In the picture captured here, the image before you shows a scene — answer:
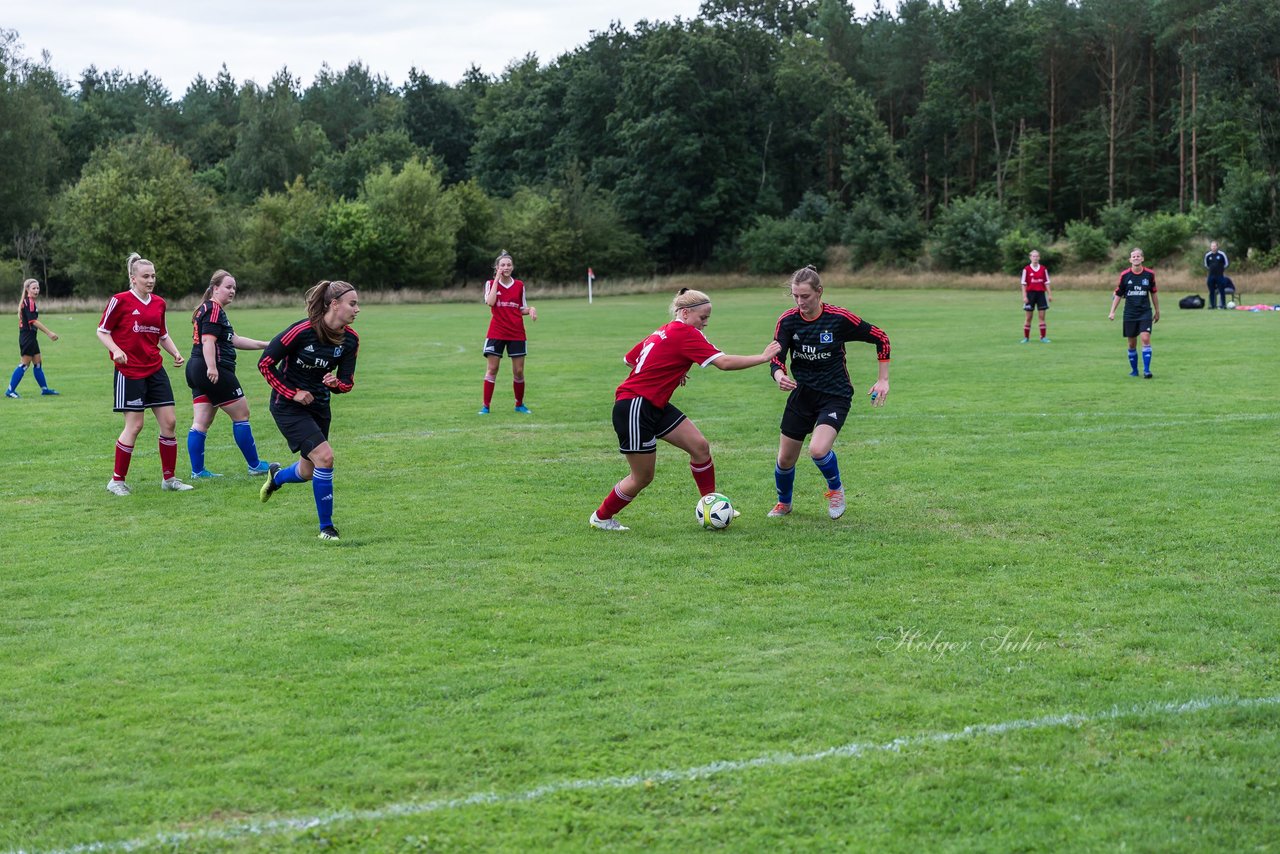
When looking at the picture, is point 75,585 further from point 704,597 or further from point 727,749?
point 727,749

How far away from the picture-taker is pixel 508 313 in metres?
16.7

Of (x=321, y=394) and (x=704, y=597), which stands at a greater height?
(x=321, y=394)

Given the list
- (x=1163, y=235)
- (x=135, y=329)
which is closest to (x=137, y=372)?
(x=135, y=329)

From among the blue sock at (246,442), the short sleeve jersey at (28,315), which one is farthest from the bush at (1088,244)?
the blue sock at (246,442)

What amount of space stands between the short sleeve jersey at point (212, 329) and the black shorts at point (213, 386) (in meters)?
0.08

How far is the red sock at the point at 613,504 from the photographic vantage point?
9.45 m

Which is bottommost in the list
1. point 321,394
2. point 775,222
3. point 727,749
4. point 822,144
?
point 727,749

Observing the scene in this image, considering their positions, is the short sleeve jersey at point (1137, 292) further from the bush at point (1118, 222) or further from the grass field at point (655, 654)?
the bush at point (1118, 222)

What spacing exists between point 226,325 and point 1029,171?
7181 centimetres

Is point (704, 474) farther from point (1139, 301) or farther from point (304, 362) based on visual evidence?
point (1139, 301)

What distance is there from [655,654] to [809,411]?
3989mm

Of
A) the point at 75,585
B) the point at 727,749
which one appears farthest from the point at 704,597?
the point at 75,585

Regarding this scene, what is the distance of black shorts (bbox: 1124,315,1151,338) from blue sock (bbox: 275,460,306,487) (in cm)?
1426

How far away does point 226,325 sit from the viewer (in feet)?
38.2
